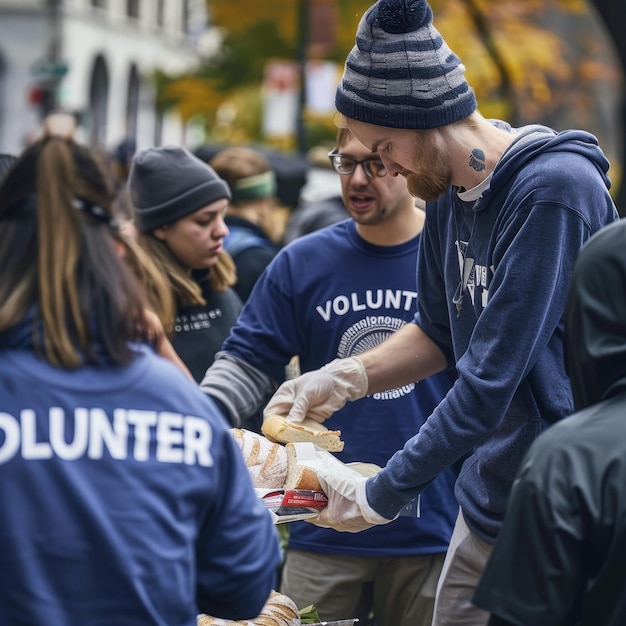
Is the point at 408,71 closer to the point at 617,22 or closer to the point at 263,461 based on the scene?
the point at 263,461

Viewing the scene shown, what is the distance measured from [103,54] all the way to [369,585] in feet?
143

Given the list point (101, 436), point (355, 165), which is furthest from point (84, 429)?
point (355, 165)

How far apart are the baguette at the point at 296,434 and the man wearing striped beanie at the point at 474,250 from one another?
0.32m

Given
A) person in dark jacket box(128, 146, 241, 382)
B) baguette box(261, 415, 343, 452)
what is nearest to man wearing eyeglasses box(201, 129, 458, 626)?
baguette box(261, 415, 343, 452)

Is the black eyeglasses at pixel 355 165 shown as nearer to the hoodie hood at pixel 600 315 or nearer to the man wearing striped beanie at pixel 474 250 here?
the man wearing striped beanie at pixel 474 250

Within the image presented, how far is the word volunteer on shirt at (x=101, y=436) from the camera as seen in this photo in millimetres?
2412

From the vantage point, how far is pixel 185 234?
546cm

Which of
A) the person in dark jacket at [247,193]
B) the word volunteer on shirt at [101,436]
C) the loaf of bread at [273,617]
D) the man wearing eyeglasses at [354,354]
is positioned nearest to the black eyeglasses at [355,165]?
the man wearing eyeglasses at [354,354]

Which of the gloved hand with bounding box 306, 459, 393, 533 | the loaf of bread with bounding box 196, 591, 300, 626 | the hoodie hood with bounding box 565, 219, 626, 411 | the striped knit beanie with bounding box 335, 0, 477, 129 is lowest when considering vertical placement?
the loaf of bread with bounding box 196, 591, 300, 626

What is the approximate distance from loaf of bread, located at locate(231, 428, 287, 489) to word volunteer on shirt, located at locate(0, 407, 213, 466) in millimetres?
1335

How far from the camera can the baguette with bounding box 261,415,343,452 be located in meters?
4.09

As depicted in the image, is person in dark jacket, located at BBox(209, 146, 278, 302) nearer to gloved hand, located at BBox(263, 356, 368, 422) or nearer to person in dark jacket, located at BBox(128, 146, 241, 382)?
person in dark jacket, located at BBox(128, 146, 241, 382)

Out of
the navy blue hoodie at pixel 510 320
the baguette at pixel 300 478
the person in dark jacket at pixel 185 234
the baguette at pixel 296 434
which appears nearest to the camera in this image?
the navy blue hoodie at pixel 510 320

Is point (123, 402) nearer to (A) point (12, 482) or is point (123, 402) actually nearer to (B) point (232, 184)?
(A) point (12, 482)
